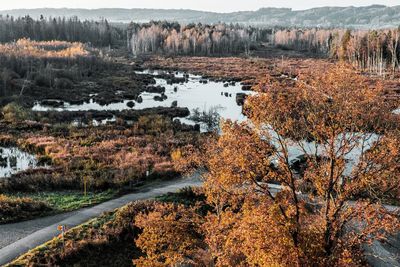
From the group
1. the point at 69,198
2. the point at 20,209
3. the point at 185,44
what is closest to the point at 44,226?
the point at 20,209

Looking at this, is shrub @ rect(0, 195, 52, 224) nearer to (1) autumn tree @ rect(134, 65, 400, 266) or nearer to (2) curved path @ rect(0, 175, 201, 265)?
(2) curved path @ rect(0, 175, 201, 265)

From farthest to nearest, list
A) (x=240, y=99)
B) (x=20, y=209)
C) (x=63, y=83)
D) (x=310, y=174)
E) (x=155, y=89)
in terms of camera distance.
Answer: (x=63, y=83) → (x=155, y=89) → (x=240, y=99) → (x=20, y=209) → (x=310, y=174)

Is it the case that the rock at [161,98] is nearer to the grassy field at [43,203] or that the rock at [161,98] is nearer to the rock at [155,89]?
the rock at [155,89]

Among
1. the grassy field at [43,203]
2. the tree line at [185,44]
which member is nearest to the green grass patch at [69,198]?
the grassy field at [43,203]

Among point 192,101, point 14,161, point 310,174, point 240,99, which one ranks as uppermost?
point 310,174

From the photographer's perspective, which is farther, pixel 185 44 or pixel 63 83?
pixel 185 44

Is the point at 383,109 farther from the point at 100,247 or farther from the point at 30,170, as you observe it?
the point at 30,170

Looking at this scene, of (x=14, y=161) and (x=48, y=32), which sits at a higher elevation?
(x=48, y=32)

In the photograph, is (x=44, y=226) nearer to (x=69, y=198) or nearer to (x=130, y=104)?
(x=69, y=198)

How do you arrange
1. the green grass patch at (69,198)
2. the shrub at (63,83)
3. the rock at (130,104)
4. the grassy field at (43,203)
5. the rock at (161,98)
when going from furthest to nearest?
the shrub at (63,83)
the rock at (161,98)
the rock at (130,104)
the green grass patch at (69,198)
the grassy field at (43,203)

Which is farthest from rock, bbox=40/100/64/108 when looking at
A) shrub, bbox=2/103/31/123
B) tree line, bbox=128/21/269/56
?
tree line, bbox=128/21/269/56
